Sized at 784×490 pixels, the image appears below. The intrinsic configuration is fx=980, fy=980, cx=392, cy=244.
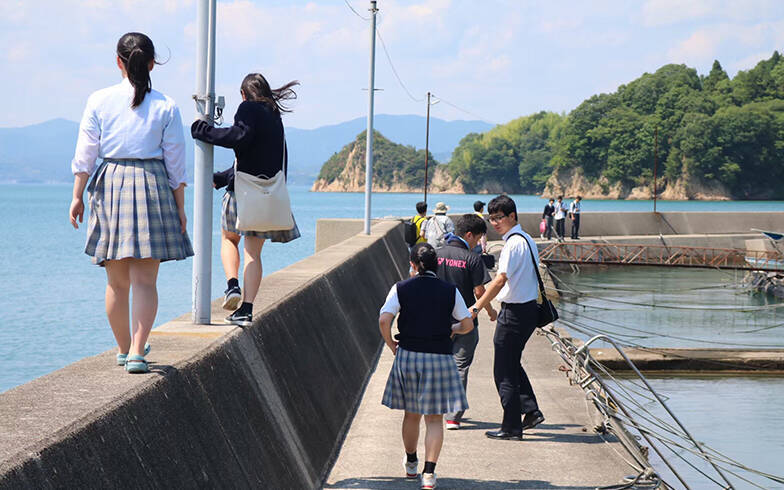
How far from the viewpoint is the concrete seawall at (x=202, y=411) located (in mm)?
3289

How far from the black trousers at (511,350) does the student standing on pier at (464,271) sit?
216mm

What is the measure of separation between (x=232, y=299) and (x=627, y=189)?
154 metres

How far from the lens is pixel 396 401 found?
605 centimetres

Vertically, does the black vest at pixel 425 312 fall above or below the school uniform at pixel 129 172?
below

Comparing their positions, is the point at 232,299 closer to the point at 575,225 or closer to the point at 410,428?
the point at 410,428

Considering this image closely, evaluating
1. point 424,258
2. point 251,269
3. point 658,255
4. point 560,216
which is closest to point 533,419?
point 424,258

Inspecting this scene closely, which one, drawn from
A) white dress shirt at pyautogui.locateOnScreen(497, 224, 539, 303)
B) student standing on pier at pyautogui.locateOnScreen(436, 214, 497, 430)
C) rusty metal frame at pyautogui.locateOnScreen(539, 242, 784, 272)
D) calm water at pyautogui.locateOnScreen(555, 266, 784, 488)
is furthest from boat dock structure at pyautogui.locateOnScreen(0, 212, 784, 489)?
rusty metal frame at pyautogui.locateOnScreen(539, 242, 784, 272)

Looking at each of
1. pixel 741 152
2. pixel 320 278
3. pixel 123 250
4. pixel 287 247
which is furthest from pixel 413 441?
pixel 741 152

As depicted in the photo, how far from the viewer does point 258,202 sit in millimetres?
5996

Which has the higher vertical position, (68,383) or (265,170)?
(265,170)

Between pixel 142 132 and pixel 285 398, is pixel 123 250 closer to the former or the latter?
pixel 142 132

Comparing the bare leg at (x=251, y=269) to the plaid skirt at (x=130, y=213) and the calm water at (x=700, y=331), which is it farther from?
the calm water at (x=700, y=331)

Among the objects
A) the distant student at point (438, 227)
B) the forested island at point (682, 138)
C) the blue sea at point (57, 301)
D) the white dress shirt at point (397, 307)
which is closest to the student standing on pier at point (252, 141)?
the white dress shirt at point (397, 307)

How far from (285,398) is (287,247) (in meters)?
70.9
